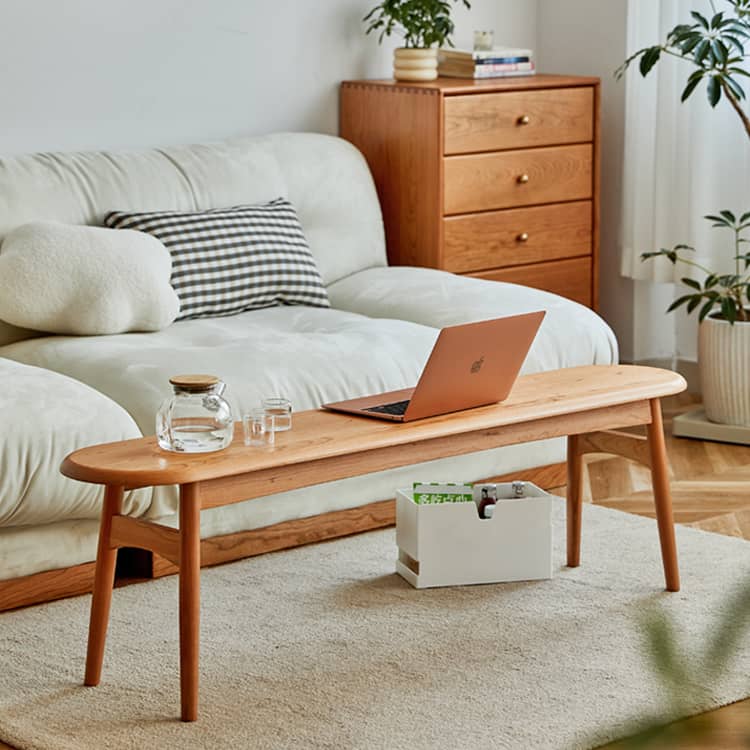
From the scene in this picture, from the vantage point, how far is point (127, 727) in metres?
1.87

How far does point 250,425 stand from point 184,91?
199cm

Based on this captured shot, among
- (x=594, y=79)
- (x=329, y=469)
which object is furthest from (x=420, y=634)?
(x=594, y=79)

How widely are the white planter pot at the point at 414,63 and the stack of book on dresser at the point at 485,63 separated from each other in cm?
8

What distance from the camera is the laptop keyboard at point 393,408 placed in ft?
7.14

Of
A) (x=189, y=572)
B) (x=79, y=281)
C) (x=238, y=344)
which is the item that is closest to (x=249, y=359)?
(x=238, y=344)

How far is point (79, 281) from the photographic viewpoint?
2877 mm

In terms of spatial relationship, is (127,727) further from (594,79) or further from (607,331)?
(594,79)

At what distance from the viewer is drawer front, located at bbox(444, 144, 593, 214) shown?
3756 millimetres

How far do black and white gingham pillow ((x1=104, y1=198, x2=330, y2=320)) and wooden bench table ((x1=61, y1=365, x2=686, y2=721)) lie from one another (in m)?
1.05

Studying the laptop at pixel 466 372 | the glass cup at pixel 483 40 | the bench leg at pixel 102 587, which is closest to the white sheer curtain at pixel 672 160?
the glass cup at pixel 483 40

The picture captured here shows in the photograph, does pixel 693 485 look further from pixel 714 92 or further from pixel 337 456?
pixel 337 456

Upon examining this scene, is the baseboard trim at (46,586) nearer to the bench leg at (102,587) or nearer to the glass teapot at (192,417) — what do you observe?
the bench leg at (102,587)

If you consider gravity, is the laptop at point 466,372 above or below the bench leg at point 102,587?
above

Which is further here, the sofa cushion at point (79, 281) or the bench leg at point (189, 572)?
the sofa cushion at point (79, 281)
